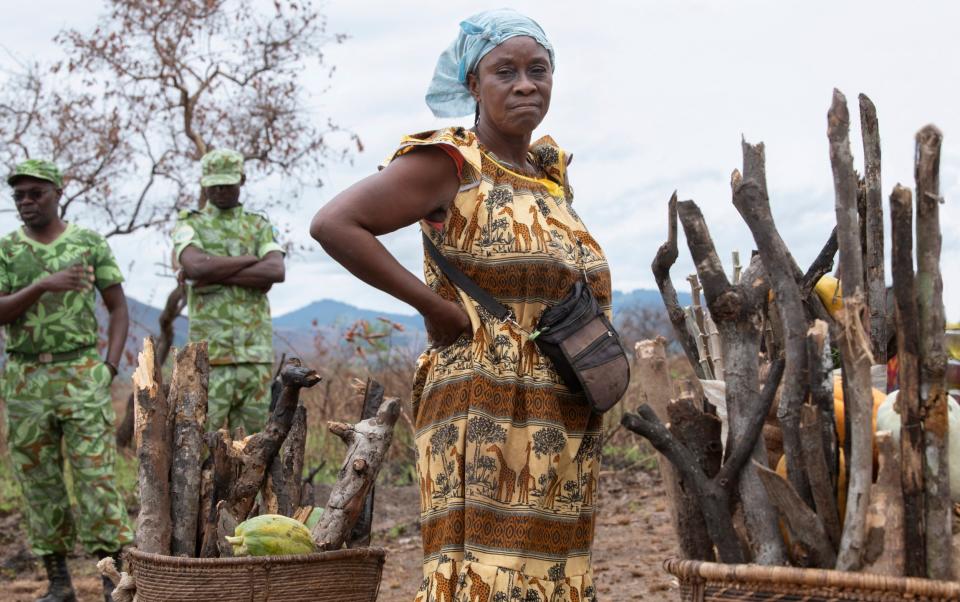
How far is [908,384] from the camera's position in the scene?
1.99 m

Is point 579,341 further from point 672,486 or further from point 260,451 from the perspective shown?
point 260,451

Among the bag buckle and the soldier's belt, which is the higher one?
the soldier's belt

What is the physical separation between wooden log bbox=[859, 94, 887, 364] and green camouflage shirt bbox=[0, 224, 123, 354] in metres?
4.06

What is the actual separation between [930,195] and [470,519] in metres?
1.31

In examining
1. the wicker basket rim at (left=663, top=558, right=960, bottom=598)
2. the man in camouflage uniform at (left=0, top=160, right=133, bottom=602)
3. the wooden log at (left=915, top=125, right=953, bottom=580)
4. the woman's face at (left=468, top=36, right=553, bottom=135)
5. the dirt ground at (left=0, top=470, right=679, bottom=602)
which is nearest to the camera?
the wicker basket rim at (left=663, top=558, right=960, bottom=598)

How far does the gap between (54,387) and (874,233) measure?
4170mm

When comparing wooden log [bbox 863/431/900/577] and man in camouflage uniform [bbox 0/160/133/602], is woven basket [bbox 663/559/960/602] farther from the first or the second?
man in camouflage uniform [bbox 0/160/133/602]

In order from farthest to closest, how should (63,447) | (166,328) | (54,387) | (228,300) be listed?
(166,328)
(228,300)
(63,447)
(54,387)

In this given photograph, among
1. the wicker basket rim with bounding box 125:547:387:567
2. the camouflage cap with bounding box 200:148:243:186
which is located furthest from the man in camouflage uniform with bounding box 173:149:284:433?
the wicker basket rim with bounding box 125:547:387:567

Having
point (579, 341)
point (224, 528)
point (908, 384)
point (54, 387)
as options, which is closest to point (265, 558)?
point (224, 528)

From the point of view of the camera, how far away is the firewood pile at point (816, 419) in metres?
1.96

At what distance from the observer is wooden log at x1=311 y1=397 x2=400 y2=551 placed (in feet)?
11.2

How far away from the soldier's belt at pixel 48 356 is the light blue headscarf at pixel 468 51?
10.4 ft

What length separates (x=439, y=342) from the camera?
288 centimetres
